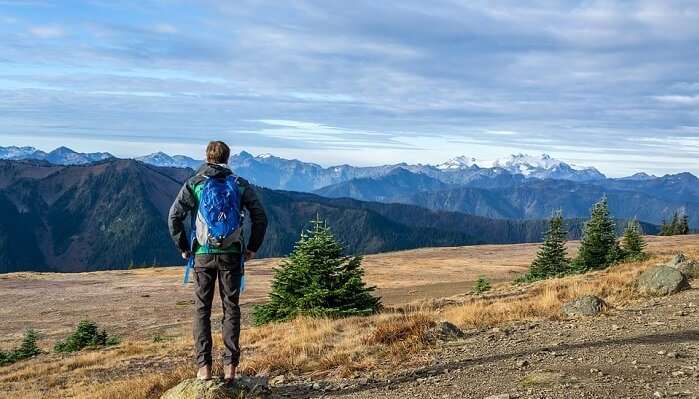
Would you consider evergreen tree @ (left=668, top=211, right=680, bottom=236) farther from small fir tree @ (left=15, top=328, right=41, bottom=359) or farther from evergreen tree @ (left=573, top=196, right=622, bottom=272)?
small fir tree @ (left=15, top=328, right=41, bottom=359)

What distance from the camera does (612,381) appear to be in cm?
718

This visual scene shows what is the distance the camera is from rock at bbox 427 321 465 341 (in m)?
10.5

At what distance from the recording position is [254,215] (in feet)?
24.7

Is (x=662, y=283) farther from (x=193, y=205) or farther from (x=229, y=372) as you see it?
(x=193, y=205)

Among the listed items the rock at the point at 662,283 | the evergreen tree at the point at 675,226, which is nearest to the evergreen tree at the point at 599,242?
the rock at the point at 662,283

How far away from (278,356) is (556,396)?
559 centimetres

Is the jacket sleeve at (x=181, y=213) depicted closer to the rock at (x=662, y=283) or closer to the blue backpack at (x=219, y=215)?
the blue backpack at (x=219, y=215)

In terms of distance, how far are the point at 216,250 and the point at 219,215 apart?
1.51ft

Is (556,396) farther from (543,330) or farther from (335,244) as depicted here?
(335,244)

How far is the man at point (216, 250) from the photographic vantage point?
7.43 meters

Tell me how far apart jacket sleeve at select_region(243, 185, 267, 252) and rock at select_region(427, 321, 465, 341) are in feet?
14.1

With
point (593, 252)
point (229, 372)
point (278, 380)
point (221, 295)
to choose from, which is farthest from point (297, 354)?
point (593, 252)

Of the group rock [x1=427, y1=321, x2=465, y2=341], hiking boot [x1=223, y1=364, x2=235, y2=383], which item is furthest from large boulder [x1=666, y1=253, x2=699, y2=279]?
hiking boot [x1=223, y1=364, x2=235, y2=383]

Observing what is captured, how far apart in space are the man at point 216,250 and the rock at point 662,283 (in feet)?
36.7
